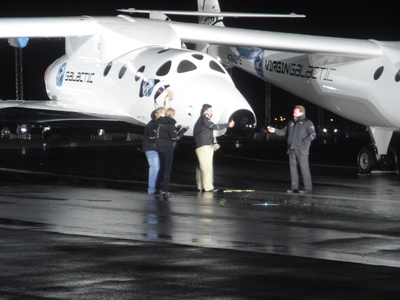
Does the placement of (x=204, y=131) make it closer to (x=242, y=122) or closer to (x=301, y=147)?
(x=242, y=122)

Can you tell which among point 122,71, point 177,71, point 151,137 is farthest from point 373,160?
point 151,137

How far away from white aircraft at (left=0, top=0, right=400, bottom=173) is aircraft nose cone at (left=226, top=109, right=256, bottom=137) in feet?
3.62

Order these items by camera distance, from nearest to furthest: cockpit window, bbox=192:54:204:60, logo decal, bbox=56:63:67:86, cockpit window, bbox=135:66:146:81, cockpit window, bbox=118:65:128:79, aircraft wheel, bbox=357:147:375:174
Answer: cockpit window, bbox=192:54:204:60
cockpit window, bbox=135:66:146:81
cockpit window, bbox=118:65:128:79
aircraft wheel, bbox=357:147:375:174
logo decal, bbox=56:63:67:86

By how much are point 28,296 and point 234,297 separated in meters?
1.78

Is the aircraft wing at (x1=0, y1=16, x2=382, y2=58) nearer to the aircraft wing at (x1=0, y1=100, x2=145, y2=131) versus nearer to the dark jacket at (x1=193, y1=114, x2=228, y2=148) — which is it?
the aircraft wing at (x1=0, y1=100, x2=145, y2=131)

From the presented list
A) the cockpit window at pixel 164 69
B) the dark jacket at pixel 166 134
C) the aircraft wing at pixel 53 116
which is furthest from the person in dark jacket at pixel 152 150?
the aircraft wing at pixel 53 116

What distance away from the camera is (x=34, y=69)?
292 feet

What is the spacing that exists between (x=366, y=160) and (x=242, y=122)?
6.20 meters

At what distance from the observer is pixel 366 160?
960 inches

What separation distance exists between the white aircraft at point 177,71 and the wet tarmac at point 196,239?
234 centimetres

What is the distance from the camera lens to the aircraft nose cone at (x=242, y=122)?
1941 centimetres

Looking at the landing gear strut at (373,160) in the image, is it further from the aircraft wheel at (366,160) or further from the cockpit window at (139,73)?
the cockpit window at (139,73)

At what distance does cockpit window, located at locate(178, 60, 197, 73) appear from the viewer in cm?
2116

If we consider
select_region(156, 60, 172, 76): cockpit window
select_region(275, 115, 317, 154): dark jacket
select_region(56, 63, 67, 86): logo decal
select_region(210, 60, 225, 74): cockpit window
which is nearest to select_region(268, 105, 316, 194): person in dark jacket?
select_region(275, 115, 317, 154): dark jacket
